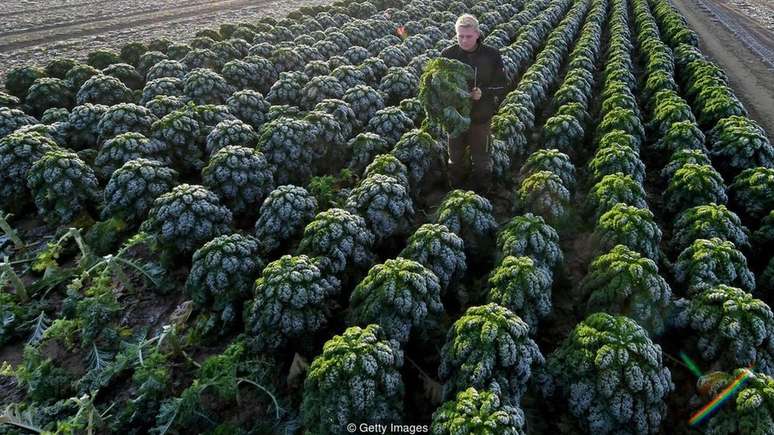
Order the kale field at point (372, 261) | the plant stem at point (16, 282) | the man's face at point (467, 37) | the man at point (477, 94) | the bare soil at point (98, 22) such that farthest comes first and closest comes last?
1. the bare soil at point (98, 22)
2. the man at point (477, 94)
3. the man's face at point (467, 37)
4. the plant stem at point (16, 282)
5. the kale field at point (372, 261)

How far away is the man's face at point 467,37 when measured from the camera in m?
9.04

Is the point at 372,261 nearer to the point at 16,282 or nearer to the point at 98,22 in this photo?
the point at 16,282

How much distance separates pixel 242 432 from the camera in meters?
6.12

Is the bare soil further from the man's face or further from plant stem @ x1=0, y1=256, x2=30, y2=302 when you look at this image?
the man's face

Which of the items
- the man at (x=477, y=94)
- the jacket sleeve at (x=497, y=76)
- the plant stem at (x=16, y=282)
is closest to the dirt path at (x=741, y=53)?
the man at (x=477, y=94)

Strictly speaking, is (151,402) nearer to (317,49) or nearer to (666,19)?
(317,49)

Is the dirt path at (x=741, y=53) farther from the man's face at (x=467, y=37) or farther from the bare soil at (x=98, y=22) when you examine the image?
the bare soil at (x=98, y=22)

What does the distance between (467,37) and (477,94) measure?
1.08 m

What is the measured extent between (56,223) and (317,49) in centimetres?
1082

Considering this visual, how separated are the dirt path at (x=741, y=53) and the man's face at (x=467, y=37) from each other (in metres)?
11.5

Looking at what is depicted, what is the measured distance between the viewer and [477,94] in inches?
367

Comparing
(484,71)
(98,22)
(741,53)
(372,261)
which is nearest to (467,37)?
(484,71)

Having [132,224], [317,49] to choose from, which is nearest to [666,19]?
[317,49]

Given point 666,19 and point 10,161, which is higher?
point 10,161
